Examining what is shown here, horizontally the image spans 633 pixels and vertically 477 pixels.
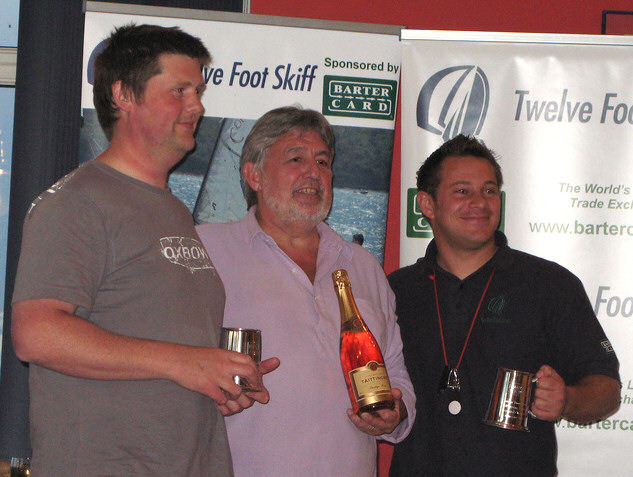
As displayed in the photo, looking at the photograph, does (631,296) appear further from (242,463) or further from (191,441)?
(191,441)

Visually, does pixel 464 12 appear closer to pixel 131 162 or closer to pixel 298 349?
pixel 298 349

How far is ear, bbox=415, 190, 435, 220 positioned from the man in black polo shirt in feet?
0.18

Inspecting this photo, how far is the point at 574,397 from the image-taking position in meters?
2.12

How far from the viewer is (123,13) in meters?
2.90

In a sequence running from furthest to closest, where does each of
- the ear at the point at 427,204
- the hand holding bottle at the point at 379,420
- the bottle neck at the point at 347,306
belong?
the ear at the point at 427,204, the bottle neck at the point at 347,306, the hand holding bottle at the point at 379,420

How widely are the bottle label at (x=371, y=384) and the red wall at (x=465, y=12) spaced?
1.73 metres

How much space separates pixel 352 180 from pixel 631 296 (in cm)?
124

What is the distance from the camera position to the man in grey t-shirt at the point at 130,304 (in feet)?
4.74

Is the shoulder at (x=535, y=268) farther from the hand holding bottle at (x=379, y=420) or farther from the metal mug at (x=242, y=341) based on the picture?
the metal mug at (x=242, y=341)

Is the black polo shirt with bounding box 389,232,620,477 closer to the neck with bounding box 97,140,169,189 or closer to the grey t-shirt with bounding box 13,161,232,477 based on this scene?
the grey t-shirt with bounding box 13,161,232,477

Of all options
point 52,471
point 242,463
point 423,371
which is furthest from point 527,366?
point 52,471

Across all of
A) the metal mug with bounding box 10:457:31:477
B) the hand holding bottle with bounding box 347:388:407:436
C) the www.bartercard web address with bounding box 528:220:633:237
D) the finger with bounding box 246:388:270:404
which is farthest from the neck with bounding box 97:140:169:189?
the www.bartercard web address with bounding box 528:220:633:237

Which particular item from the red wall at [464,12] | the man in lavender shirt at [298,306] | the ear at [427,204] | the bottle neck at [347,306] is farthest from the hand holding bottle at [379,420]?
the red wall at [464,12]

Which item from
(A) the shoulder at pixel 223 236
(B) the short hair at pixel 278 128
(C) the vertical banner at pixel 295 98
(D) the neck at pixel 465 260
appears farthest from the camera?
(C) the vertical banner at pixel 295 98
